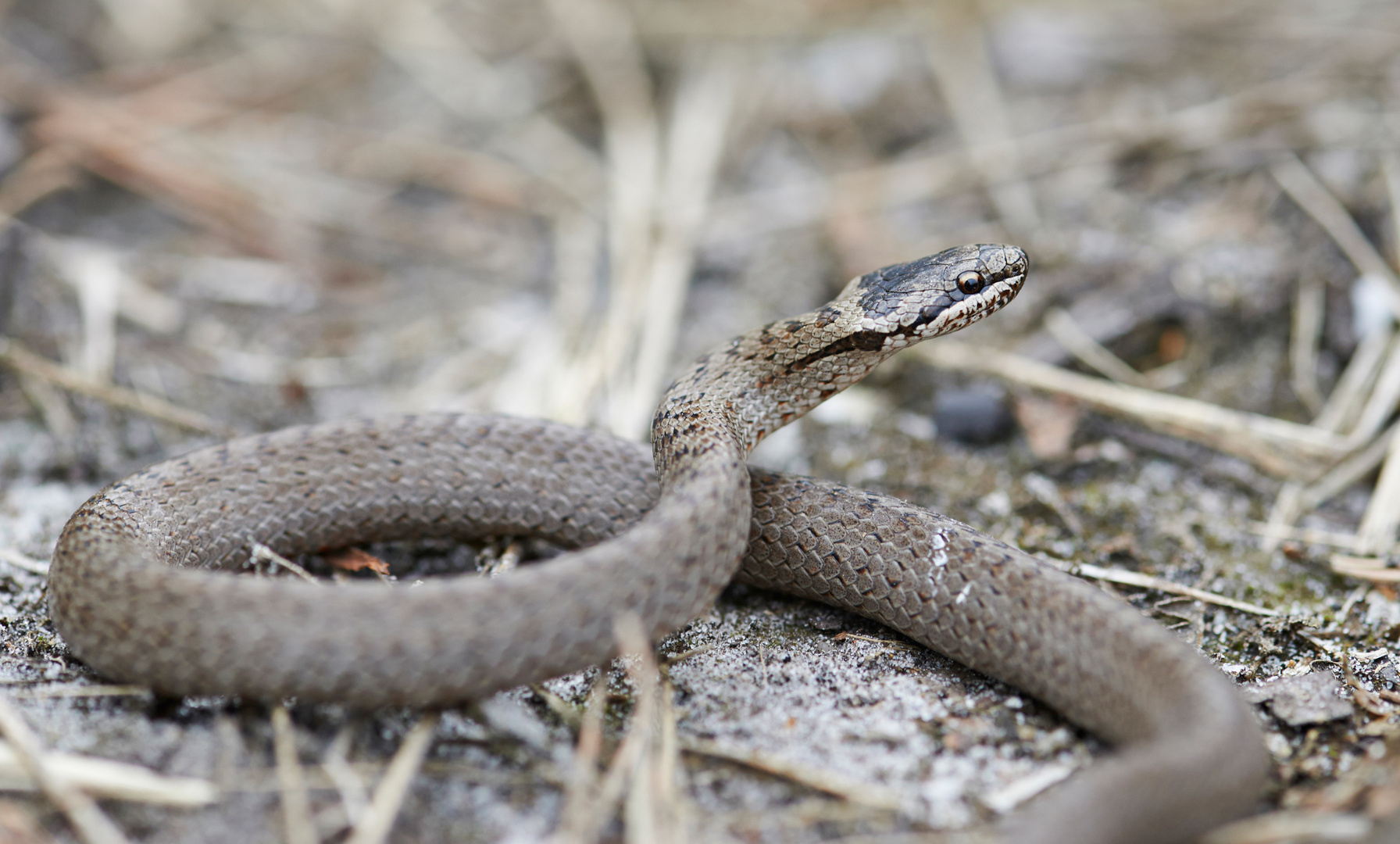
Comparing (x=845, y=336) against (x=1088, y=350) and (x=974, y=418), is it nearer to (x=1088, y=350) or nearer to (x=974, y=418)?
(x=974, y=418)

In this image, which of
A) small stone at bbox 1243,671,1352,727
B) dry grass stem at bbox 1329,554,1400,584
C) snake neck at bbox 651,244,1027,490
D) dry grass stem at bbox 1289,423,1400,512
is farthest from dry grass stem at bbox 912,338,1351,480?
small stone at bbox 1243,671,1352,727

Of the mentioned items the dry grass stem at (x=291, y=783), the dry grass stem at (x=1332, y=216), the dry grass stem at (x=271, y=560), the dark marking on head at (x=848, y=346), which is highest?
the dry grass stem at (x=1332, y=216)

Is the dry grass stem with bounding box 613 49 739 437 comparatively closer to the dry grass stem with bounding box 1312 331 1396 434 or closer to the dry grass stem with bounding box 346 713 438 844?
the dry grass stem with bounding box 346 713 438 844

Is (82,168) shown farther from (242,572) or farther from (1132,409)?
(1132,409)

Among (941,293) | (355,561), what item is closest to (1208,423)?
(941,293)

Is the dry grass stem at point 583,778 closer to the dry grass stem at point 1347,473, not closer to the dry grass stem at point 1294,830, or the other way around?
the dry grass stem at point 1294,830

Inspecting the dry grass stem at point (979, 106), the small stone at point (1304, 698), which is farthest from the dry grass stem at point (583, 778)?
the dry grass stem at point (979, 106)

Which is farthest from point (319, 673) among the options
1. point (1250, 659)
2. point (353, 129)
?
point (353, 129)

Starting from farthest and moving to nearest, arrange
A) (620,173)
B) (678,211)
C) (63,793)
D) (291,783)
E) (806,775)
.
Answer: (620,173) → (678,211) → (806,775) → (291,783) → (63,793)
